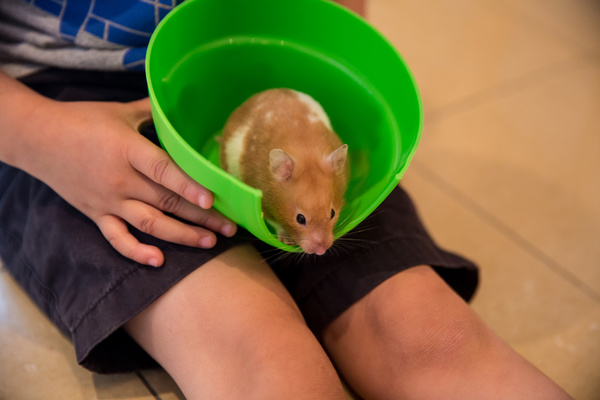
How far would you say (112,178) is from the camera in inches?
25.6

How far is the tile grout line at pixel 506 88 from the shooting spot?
1393mm

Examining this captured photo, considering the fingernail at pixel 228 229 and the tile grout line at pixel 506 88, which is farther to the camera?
the tile grout line at pixel 506 88

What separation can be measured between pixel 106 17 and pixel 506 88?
1.25 meters

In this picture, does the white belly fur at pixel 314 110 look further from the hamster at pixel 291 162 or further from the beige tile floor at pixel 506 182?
the beige tile floor at pixel 506 182

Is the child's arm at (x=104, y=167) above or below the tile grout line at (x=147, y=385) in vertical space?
above

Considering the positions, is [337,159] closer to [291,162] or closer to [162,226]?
[291,162]

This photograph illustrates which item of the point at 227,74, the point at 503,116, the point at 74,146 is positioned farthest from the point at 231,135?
the point at 503,116

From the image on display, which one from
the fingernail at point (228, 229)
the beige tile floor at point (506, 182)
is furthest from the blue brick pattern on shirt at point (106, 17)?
the beige tile floor at point (506, 182)

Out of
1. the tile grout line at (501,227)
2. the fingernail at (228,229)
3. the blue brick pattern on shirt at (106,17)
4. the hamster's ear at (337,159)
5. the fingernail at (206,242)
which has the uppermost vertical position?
the blue brick pattern on shirt at (106,17)

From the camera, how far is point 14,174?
77 centimetres

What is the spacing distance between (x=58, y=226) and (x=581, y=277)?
44.1 inches

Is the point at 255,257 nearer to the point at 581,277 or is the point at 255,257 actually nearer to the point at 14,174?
the point at 14,174

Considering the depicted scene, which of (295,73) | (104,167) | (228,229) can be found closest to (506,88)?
(295,73)

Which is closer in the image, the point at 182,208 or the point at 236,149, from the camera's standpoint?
the point at 182,208
